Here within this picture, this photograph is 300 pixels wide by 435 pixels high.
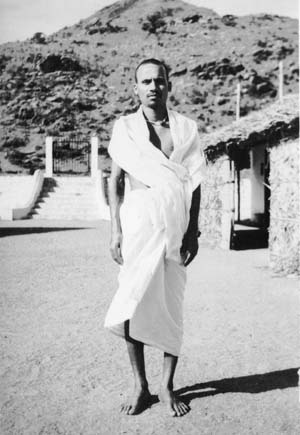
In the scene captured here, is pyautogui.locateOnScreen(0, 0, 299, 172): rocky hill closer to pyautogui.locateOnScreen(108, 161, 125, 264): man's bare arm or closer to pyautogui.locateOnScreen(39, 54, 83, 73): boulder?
pyautogui.locateOnScreen(39, 54, 83, 73): boulder

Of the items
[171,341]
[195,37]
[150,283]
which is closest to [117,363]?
[171,341]

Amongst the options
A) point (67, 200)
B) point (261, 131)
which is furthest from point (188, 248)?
point (67, 200)

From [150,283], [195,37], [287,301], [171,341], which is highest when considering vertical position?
[195,37]

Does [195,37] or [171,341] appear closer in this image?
[171,341]

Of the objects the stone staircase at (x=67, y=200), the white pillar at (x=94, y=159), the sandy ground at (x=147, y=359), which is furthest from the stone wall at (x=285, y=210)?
the white pillar at (x=94, y=159)

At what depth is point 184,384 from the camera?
306 cm

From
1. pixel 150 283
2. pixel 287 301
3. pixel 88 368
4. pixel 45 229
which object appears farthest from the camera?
pixel 45 229

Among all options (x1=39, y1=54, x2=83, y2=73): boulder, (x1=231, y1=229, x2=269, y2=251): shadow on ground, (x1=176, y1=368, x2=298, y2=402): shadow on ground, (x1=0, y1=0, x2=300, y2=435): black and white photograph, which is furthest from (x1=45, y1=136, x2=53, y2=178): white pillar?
(x1=39, y1=54, x2=83, y2=73): boulder

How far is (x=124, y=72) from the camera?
1994 inches

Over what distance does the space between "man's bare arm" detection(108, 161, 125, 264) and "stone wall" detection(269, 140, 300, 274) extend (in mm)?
5015

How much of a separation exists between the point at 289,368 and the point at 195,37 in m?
60.0

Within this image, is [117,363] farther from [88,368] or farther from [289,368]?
[289,368]

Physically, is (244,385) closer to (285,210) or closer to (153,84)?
(153,84)

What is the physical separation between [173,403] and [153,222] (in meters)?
1.08
